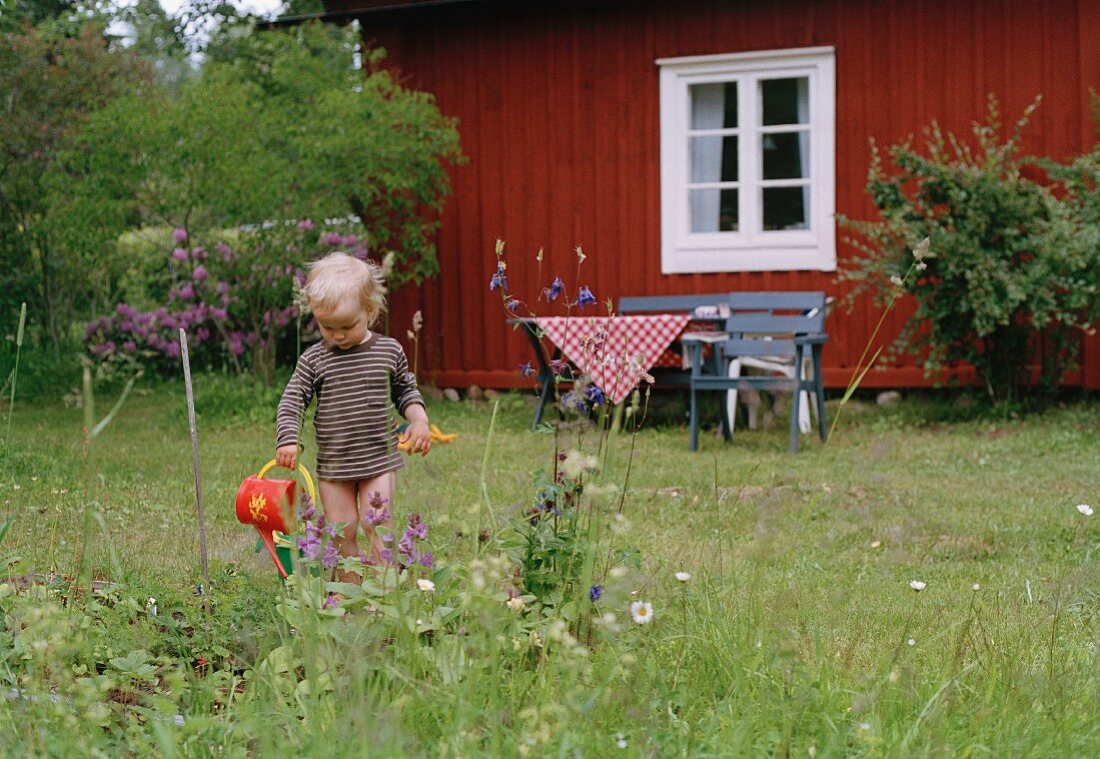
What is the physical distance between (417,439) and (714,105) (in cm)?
685

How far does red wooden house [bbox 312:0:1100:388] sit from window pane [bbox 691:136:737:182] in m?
0.01

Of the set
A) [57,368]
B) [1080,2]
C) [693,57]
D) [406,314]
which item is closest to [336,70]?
[406,314]

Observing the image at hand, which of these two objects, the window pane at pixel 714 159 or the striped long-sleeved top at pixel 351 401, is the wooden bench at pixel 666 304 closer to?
the window pane at pixel 714 159

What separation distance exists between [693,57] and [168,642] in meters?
7.47

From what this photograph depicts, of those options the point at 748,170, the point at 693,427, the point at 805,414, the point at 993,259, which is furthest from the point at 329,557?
the point at 748,170

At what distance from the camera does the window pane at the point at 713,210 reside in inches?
374

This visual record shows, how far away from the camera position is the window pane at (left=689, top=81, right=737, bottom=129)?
9492 mm

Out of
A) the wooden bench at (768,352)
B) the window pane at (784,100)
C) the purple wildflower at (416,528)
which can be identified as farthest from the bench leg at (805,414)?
the purple wildflower at (416,528)

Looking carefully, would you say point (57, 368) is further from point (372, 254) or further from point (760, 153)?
point (760, 153)

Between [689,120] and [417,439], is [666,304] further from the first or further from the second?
[417,439]

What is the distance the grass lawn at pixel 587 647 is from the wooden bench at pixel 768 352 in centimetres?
228

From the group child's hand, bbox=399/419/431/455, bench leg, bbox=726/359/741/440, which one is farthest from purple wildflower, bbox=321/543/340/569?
bench leg, bbox=726/359/741/440

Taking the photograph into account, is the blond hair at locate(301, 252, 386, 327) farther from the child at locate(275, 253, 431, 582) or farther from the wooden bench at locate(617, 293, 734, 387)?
the wooden bench at locate(617, 293, 734, 387)

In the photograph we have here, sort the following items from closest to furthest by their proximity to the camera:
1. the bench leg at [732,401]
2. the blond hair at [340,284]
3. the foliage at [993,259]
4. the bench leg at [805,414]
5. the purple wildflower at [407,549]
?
the purple wildflower at [407,549] < the blond hair at [340,284] < the foliage at [993,259] < the bench leg at [732,401] < the bench leg at [805,414]
